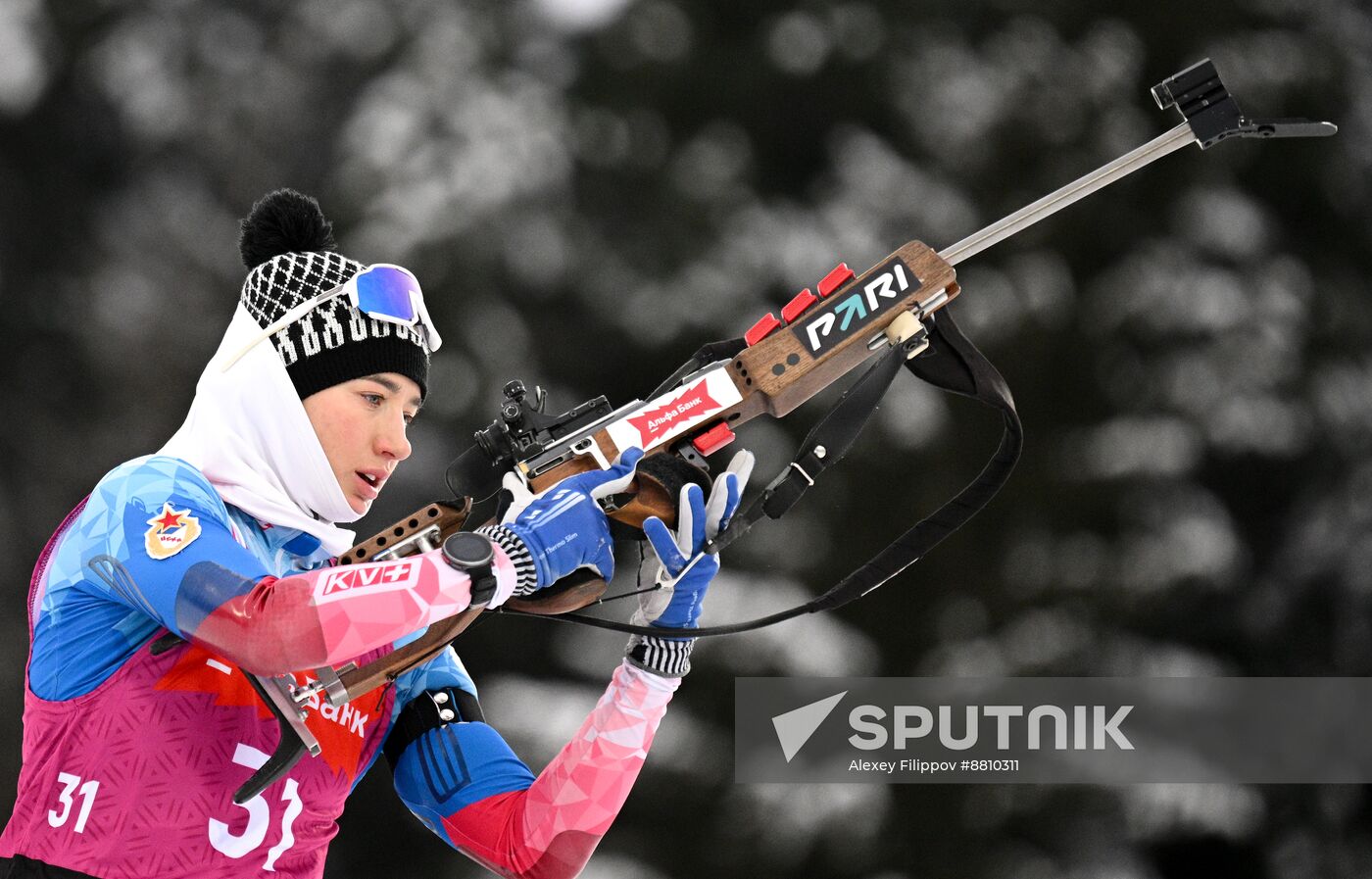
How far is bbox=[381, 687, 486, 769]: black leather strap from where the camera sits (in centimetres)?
158

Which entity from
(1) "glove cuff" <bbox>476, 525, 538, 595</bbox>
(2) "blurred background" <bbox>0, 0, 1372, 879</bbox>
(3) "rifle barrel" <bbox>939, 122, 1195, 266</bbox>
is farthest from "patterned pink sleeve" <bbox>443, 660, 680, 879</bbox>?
(2) "blurred background" <bbox>0, 0, 1372, 879</bbox>

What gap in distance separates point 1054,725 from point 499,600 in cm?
161

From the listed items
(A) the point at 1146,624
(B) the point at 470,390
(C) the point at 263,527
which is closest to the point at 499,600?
(C) the point at 263,527

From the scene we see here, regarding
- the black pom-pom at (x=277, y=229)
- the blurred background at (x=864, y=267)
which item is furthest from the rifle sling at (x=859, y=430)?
the blurred background at (x=864, y=267)

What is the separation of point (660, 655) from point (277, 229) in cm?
67

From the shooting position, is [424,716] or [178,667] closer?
[178,667]

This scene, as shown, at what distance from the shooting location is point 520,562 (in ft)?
4.34

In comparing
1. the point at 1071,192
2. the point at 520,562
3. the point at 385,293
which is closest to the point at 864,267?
the point at 1071,192

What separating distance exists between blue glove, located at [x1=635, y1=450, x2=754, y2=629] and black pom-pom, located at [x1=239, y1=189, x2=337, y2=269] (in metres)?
0.53

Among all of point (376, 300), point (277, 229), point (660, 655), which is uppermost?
point (277, 229)

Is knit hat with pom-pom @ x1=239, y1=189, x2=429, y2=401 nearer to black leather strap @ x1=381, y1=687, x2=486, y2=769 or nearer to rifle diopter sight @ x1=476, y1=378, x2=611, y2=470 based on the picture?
rifle diopter sight @ x1=476, y1=378, x2=611, y2=470

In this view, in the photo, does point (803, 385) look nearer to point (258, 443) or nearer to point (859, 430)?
point (859, 430)

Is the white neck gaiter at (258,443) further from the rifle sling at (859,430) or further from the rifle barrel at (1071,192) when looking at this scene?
the rifle barrel at (1071,192)

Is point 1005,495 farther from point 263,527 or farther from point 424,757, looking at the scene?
point 263,527
